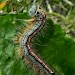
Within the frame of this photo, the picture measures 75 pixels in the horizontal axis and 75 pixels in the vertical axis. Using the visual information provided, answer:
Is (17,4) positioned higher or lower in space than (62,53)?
higher

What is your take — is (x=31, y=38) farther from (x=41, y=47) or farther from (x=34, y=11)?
(x=34, y=11)

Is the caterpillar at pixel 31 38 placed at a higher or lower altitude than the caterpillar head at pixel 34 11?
lower

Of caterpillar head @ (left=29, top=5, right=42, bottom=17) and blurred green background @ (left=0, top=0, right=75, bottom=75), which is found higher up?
caterpillar head @ (left=29, top=5, right=42, bottom=17)

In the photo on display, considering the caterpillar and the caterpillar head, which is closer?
the caterpillar

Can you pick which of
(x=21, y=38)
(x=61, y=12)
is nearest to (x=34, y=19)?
(x=21, y=38)

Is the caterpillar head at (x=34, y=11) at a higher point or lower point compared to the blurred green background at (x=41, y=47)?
higher

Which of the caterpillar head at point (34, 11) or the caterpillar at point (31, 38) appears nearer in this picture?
the caterpillar at point (31, 38)

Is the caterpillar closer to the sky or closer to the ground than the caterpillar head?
closer to the ground

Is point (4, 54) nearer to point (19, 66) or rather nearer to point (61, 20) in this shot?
point (19, 66)
